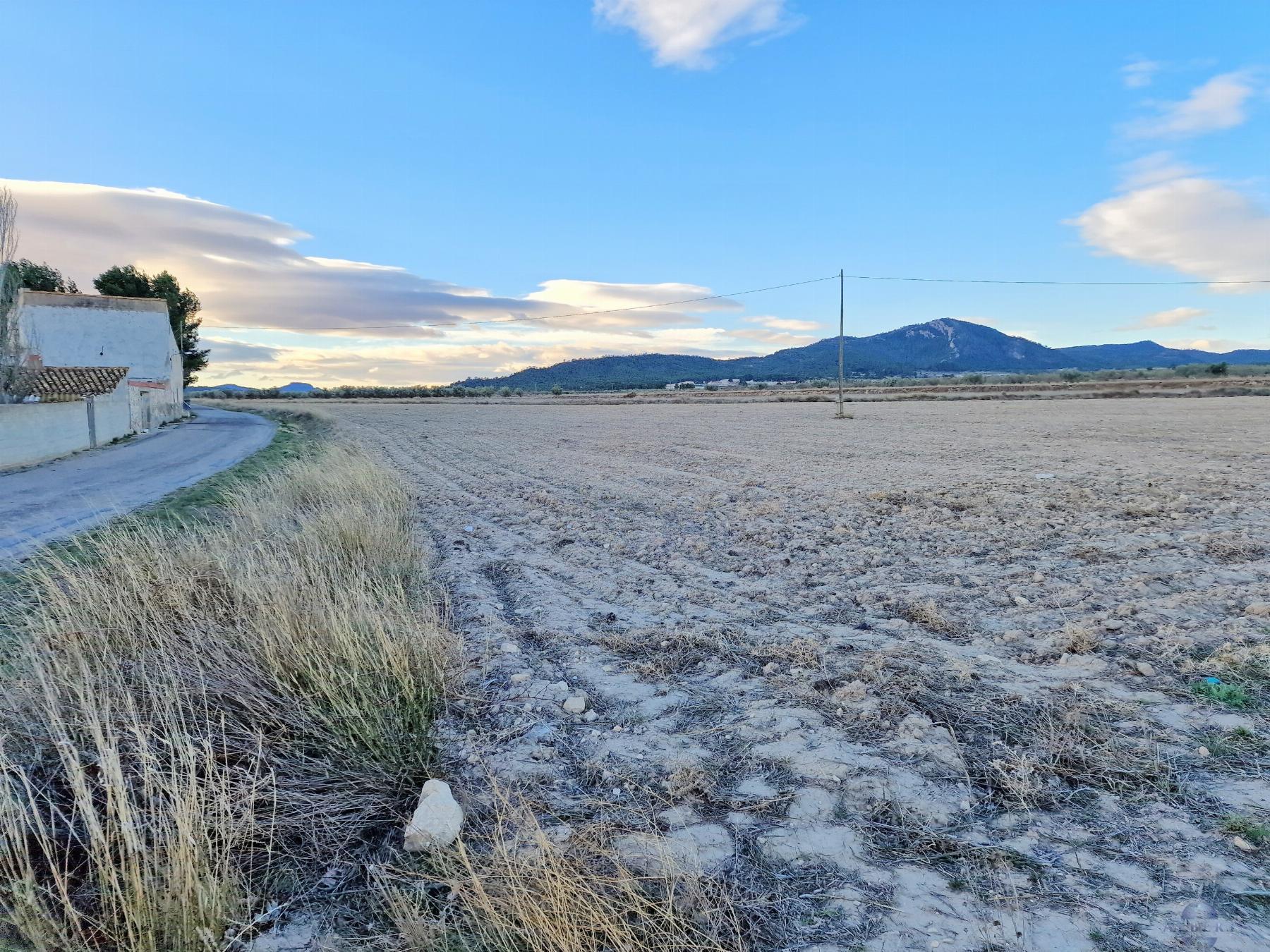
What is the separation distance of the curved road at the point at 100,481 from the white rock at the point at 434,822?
6.79 m

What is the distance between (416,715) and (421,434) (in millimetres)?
28235

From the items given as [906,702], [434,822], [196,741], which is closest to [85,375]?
[196,741]

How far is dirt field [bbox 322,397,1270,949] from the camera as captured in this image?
8.61 feet

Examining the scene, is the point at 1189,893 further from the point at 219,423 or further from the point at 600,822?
the point at 219,423

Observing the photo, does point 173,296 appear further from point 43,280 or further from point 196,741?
point 196,741

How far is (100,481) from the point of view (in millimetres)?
16109

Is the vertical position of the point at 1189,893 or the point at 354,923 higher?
the point at 1189,893

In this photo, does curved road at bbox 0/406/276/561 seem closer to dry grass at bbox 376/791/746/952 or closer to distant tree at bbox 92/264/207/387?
dry grass at bbox 376/791/746/952

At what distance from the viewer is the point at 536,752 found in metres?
3.69

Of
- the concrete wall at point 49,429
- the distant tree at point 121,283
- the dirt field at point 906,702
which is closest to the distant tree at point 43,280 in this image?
the distant tree at point 121,283

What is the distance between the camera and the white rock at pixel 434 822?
297 centimetres

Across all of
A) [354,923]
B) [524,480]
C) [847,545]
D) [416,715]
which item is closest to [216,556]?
[416,715]

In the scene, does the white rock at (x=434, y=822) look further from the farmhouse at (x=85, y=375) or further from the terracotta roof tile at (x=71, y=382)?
the terracotta roof tile at (x=71, y=382)

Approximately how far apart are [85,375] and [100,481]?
22466 mm
